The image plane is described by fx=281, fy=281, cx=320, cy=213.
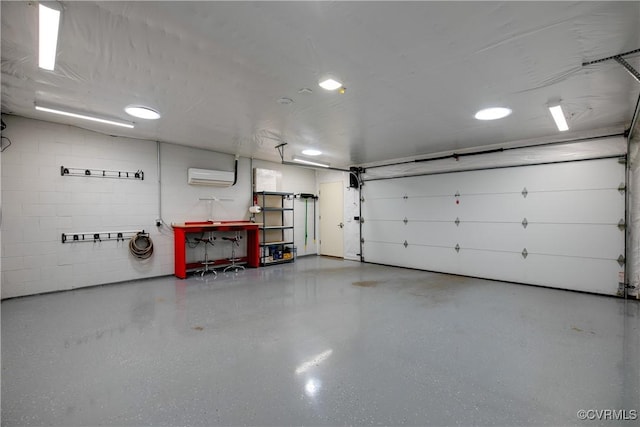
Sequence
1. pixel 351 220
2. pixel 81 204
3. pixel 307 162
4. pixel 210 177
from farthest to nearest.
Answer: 1. pixel 351 220
2. pixel 307 162
3. pixel 210 177
4. pixel 81 204

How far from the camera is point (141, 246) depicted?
5098 millimetres

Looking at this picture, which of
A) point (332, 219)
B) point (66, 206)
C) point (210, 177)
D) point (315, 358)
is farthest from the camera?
point (332, 219)

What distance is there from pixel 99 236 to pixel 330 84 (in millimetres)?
4493

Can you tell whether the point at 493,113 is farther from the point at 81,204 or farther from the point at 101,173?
the point at 81,204

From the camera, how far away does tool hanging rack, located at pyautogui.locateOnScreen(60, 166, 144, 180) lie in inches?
172

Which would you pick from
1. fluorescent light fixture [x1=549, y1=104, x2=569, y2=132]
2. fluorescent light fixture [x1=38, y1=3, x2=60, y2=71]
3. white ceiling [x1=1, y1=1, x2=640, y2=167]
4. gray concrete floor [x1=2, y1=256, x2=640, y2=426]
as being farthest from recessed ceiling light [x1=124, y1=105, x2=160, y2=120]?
fluorescent light fixture [x1=549, y1=104, x2=569, y2=132]

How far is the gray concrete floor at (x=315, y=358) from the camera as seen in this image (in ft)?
5.76

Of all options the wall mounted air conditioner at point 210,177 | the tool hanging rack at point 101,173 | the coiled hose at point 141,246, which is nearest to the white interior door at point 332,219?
the wall mounted air conditioner at point 210,177

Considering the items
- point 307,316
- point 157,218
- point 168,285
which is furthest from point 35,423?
point 157,218

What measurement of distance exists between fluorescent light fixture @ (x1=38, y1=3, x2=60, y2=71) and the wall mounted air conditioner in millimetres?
3166

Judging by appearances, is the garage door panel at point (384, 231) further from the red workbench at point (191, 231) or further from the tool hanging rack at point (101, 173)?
the tool hanging rack at point (101, 173)

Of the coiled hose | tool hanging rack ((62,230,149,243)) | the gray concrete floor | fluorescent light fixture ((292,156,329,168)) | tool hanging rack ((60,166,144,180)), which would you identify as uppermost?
fluorescent light fixture ((292,156,329,168))

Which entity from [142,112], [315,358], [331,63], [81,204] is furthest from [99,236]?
[331,63]

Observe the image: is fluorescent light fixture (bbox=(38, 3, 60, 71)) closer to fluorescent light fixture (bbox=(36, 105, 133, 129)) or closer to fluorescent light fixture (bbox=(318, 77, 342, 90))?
fluorescent light fixture (bbox=(36, 105, 133, 129))
